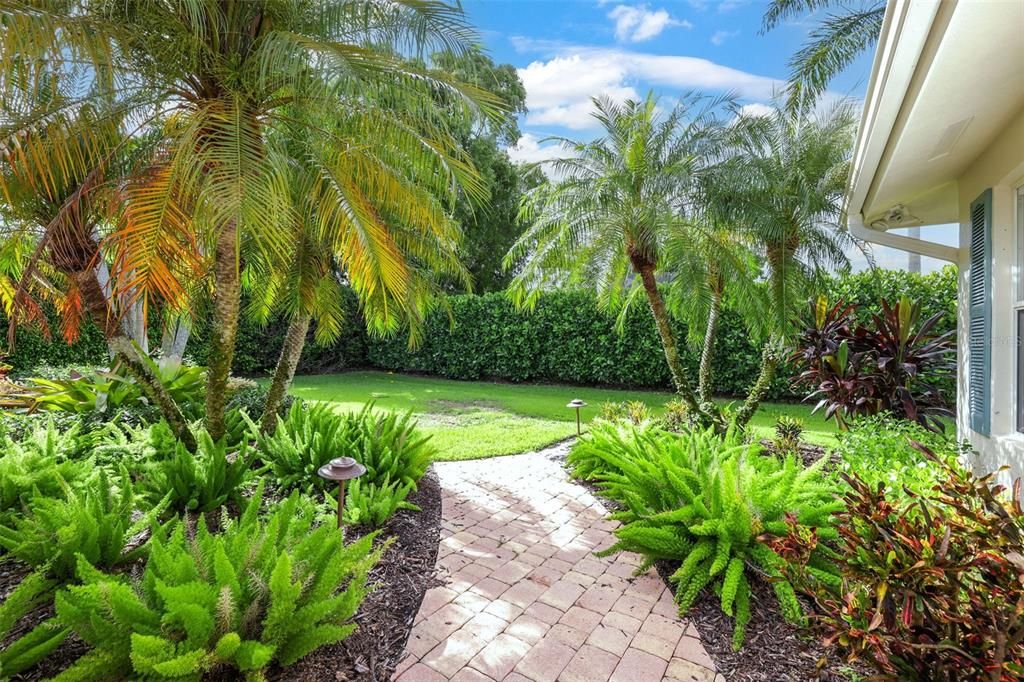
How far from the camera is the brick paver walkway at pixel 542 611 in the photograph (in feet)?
8.77

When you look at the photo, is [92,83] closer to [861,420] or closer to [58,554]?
[58,554]

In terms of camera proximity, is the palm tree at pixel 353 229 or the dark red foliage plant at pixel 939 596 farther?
the palm tree at pixel 353 229

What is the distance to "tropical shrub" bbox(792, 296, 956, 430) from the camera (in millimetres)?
5484

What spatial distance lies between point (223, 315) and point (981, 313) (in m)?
6.03

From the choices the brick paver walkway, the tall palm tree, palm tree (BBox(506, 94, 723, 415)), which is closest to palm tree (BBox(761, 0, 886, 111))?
palm tree (BBox(506, 94, 723, 415))

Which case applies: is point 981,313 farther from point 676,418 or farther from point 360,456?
point 360,456

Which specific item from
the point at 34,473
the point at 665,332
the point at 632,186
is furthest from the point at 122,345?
the point at 665,332

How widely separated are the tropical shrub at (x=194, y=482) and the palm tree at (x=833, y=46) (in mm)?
8732

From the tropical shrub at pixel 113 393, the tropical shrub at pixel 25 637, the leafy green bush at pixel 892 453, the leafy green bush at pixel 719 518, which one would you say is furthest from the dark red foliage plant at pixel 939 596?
the tropical shrub at pixel 113 393

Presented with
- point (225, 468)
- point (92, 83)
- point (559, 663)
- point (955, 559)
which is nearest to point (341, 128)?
point (92, 83)

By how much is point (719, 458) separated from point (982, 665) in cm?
262

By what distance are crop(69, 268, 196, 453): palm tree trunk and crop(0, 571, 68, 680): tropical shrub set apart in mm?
2641

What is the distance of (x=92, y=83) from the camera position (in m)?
4.11

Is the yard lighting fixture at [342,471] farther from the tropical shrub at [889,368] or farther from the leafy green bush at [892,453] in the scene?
the tropical shrub at [889,368]
